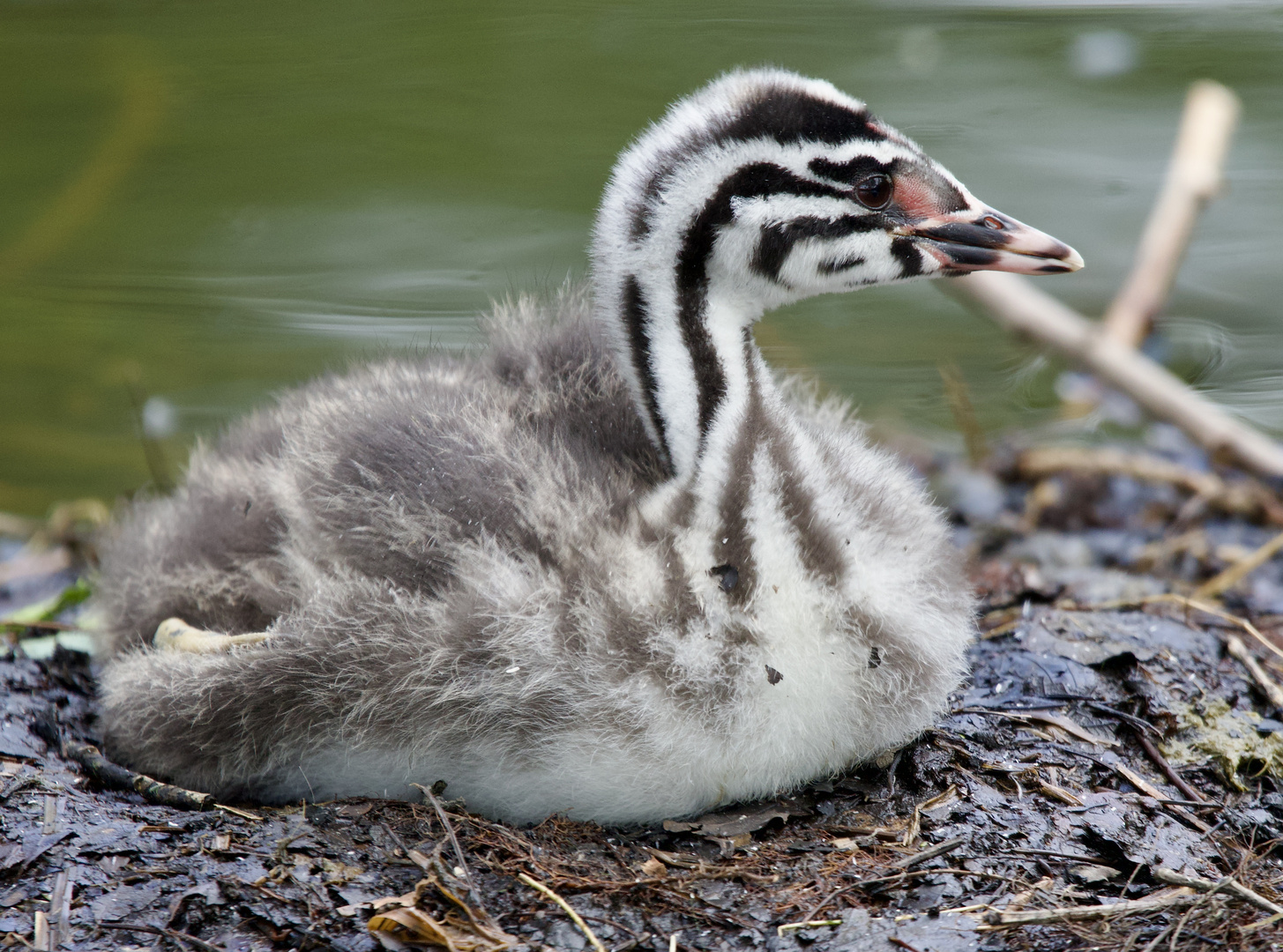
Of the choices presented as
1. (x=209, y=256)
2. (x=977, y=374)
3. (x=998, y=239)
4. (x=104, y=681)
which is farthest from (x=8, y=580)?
(x=977, y=374)

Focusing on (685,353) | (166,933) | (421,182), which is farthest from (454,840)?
(421,182)

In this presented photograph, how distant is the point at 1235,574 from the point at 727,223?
281 cm

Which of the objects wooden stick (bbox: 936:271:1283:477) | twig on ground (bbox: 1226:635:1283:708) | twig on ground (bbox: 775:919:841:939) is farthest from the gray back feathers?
wooden stick (bbox: 936:271:1283:477)

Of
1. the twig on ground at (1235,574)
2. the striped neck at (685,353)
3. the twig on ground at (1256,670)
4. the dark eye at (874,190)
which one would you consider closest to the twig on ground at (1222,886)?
the twig on ground at (1256,670)

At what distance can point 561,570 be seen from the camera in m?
3.13

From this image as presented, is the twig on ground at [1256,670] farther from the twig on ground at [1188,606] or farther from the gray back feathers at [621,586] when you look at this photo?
the gray back feathers at [621,586]

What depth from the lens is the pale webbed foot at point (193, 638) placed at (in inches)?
133

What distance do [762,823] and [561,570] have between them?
781 millimetres

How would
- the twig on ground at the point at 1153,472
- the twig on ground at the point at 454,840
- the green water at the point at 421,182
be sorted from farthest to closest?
the green water at the point at 421,182 → the twig on ground at the point at 1153,472 → the twig on ground at the point at 454,840

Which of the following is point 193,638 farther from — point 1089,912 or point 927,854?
point 1089,912

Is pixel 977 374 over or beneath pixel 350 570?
beneath

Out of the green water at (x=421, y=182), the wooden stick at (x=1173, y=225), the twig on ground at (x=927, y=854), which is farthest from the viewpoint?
the green water at (x=421, y=182)

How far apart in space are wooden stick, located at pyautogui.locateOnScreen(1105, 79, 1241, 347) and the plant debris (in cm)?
323

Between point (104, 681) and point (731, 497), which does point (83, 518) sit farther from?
point (731, 497)
